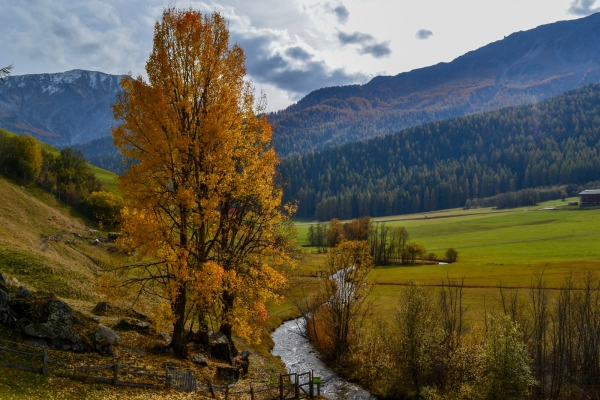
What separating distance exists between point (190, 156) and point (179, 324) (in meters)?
10.9

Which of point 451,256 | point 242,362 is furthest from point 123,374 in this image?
point 451,256

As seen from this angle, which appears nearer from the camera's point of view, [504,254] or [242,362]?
[242,362]

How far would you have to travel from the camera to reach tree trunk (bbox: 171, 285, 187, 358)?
24844 millimetres

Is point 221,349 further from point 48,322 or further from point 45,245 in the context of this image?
point 45,245

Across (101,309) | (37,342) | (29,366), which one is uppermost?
(37,342)

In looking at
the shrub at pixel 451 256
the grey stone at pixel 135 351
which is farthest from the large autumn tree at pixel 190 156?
the shrub at pixel 451 256

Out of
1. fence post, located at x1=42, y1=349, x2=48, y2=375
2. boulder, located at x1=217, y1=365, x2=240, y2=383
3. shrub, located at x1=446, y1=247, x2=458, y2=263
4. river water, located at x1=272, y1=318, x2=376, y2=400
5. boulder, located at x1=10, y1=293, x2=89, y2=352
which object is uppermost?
boulder, located at x1=10, y1=293, x2=89, y2=352

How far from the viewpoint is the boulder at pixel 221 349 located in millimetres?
31062

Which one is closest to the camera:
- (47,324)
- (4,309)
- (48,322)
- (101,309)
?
(4,309)

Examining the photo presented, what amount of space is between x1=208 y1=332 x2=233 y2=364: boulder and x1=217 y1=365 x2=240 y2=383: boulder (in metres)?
2.91

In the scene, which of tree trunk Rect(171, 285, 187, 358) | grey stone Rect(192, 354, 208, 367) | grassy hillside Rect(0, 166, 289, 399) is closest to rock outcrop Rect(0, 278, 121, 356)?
grassy hillside Rect(0, 166, 289, 399)

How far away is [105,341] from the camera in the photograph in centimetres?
2481

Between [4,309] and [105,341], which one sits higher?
[4,309]

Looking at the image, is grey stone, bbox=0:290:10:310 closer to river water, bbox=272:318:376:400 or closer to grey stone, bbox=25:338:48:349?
grey stone, bbox=25:338:48:349
